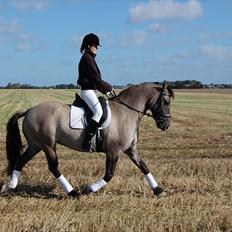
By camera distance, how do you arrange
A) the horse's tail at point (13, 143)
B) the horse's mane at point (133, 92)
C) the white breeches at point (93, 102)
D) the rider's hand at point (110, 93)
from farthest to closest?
1. the horse's tail at point (13, 143)
2. the horse's mane at point (133, 92)
3. the rider's hand at point (110, 93)
4. the white breeches at point (93, 102)

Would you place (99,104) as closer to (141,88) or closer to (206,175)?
(141,88)

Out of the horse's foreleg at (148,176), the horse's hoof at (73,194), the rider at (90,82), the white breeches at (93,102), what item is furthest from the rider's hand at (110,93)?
the horse's hoof at (73,194)

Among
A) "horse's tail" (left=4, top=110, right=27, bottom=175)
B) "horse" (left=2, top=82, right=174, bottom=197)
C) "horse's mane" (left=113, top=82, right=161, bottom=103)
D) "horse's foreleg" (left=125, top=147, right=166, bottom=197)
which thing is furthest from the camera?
"horse's tail" (left=4, top=110, right=27, bottom=175)

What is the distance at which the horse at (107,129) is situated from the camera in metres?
8.59

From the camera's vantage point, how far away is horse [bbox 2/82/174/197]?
338 inches

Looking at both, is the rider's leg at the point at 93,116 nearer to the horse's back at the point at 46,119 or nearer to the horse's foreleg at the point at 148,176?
the horse's back at the point at 46,119

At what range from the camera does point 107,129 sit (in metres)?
8.56

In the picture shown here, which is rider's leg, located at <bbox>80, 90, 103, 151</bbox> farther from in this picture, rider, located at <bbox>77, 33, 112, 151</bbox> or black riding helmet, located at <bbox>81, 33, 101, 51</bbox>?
black riding helmet, located at <bbox>81, 33, 101, 51</bbox>

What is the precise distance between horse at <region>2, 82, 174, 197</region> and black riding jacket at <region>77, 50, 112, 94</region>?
47 cm

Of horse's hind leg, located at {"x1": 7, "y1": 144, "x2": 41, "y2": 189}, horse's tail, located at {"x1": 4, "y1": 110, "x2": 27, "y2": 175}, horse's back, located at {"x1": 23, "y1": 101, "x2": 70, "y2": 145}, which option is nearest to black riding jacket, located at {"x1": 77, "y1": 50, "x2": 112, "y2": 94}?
horse's back, located at {"x1": 23, "y1": 101, "x2": 70, "y2": 145}

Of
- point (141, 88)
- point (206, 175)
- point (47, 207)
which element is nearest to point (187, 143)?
point (206, 175)

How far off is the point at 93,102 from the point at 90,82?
378 mm

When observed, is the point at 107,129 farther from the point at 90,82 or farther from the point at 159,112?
the point at 159,112

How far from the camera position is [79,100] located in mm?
8867
